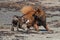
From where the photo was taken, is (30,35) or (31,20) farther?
(31,20)

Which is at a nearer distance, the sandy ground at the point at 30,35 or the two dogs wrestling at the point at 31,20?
the sandy ground at the point at 30,35

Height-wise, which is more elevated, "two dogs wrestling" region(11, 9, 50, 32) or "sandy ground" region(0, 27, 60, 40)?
"two dogs wrestling" region(11, 9, 50, 32)

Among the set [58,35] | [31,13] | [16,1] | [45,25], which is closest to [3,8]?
[16,1]

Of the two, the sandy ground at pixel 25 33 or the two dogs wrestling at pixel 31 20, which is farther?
the two dogs wrestling at pixel 31 20

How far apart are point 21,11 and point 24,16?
0.10m

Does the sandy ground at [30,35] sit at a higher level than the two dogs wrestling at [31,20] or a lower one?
lower

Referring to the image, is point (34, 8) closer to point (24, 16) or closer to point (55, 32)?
point (24, 16)

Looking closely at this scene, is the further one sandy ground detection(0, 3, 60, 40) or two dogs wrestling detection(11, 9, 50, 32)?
two dogs wrestling detection(11, 9, 50, 32)

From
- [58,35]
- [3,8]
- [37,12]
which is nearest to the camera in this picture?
[58,35]

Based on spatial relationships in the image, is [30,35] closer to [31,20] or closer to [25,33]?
[25,33]

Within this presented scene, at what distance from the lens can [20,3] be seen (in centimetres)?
242

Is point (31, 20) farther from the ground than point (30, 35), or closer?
farther from the ground

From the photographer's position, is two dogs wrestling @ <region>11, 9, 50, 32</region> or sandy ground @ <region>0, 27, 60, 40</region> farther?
two dogs wrestling @ <region>11, 9, 50, 32</region>

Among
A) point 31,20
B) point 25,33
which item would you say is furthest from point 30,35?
point 31,20
